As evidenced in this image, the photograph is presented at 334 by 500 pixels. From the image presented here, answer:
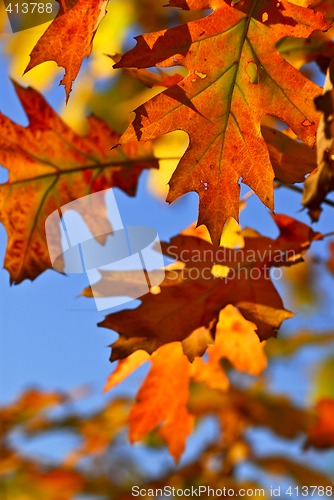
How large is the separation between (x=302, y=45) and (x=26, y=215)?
668 mm

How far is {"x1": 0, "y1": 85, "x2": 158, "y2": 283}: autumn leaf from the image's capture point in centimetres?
145

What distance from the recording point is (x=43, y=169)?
59.7 inches

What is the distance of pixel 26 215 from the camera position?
1463 mm

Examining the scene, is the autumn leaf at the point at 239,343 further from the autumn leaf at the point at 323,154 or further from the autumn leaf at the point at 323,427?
the autumn leaf at the point at 323,427

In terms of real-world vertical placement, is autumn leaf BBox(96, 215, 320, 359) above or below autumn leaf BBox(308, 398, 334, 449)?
above

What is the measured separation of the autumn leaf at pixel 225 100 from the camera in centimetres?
108

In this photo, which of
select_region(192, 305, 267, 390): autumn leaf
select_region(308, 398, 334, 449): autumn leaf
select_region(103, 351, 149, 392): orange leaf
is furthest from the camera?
select_region(308, 398, 334, 449): autumn leaf

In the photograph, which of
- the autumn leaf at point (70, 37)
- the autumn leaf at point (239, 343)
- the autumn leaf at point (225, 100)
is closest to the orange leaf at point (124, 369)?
the autumn leaf at point (239, 343)

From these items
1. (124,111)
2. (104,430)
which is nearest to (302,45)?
(124,111)

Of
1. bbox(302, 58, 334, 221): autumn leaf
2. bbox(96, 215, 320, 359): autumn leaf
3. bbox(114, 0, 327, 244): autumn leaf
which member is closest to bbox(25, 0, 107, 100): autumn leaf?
bbox(114, 0, 327, 244): autumn leaf

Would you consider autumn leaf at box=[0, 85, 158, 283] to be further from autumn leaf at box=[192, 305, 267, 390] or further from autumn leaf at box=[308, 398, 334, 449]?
autumn leaf at box=[308, 398, 334, 449]

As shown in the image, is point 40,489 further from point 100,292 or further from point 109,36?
point 100,292

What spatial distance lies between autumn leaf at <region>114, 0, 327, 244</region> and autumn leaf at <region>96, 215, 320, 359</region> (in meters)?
0.23

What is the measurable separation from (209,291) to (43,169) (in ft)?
1.47
